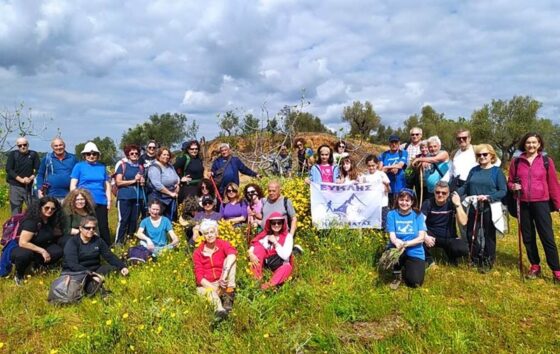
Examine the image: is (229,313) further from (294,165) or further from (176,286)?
(294,165)

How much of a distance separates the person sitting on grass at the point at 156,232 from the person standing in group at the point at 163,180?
0.48 m

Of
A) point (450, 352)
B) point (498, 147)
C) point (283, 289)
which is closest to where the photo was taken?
point (450, 352)

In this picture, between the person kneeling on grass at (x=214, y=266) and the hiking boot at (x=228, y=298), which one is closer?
the hiking boot at (x=228, y=298)

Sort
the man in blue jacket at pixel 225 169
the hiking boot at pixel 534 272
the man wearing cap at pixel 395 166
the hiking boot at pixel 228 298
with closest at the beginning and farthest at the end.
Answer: the hiking boot at pixel 228 298 → the hiking boot at pixel 534 272 → the man wearing cap at pixel 395 166 → the man in blue jacket at pixel 225 169

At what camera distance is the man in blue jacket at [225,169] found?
7680mm

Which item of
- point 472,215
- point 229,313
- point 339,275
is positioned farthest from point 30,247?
point 472,215

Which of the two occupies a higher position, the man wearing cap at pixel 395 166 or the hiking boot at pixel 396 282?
the man wearing cap at pixel 395 166

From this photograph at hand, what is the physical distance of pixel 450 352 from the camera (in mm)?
3729

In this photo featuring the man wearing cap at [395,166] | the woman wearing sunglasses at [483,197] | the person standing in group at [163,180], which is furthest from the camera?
the man wearing cap at [395,166]

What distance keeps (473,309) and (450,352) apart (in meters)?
1.09

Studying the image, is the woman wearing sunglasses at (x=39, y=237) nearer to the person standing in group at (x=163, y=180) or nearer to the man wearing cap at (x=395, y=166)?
the person standing in group at (x=163, y=180)

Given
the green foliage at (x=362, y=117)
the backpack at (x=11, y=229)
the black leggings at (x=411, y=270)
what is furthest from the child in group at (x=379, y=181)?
the green foliage at (x=362, y=117)

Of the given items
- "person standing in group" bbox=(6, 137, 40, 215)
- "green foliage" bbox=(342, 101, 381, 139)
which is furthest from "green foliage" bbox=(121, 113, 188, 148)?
"person standing in group" bbox=(6, 137, 40, 215)

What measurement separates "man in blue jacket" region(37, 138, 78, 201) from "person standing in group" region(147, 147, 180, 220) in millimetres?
1399
